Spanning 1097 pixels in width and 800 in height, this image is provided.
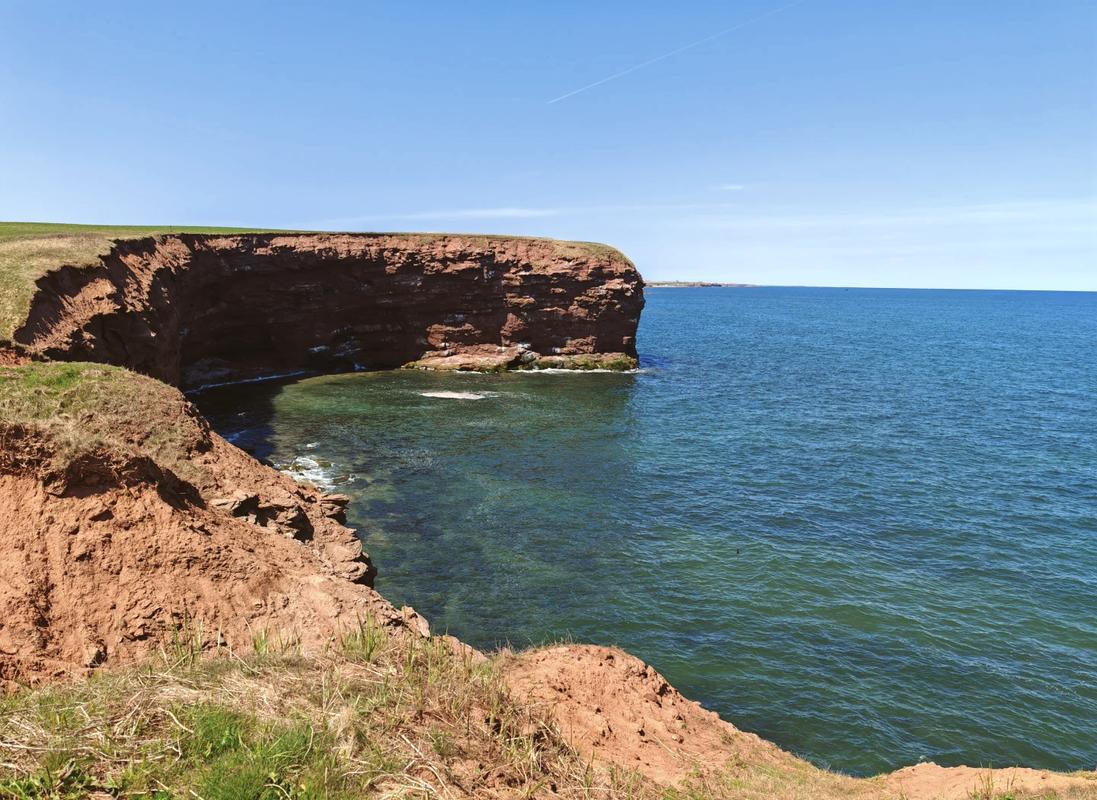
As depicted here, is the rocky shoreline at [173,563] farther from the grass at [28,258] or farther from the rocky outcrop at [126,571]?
the grass at [28,258]

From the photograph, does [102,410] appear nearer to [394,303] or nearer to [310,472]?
[310,472]

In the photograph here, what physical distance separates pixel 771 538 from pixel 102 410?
2277 cm

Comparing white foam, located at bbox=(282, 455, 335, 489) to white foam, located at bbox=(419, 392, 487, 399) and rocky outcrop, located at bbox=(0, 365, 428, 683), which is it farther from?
white foam, located at bbox=(419, 392, 487, 399)

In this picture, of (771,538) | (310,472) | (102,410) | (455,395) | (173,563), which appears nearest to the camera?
(173,563)

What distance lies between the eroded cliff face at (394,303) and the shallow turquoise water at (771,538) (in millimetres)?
7668

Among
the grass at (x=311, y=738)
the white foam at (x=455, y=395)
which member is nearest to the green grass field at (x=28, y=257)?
the grass at (x=311, y=738)

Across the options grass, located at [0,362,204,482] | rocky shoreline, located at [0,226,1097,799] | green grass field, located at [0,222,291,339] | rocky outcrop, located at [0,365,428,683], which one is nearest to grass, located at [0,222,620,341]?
green grass field, located at [0,222,291,339]

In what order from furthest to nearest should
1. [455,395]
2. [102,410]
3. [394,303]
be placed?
[394,303] < [455,395] < [102,410]

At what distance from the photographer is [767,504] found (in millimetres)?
29609

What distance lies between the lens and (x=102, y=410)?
51.9 feet

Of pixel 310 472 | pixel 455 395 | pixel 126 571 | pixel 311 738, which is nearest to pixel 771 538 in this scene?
pixel 310 472

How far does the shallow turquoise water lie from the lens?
16.6m

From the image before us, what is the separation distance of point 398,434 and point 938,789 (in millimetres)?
34468

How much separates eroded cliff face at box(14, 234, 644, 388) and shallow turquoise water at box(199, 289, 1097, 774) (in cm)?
767
